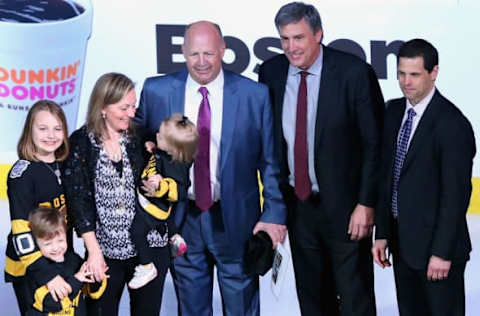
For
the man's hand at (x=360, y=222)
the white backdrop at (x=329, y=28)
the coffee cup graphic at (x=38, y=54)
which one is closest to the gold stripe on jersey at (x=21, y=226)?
the man's hand at (x=360, y=222)

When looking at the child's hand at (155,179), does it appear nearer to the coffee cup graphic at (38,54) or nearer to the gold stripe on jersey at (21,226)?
the gold stripe on jersey at (21,226)

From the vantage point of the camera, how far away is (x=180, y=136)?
287 cm

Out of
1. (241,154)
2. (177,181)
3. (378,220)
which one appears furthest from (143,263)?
(378,220)

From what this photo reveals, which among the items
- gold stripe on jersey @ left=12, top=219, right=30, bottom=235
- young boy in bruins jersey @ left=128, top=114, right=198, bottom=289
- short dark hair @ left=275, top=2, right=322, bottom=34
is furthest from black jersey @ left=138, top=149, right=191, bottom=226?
short dark hair @ left=275, top=2, right=322, bottom=34

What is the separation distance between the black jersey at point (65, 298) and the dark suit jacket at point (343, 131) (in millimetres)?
869

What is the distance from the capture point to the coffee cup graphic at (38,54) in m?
4.92

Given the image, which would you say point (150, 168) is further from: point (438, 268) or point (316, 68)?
point (438, 268)

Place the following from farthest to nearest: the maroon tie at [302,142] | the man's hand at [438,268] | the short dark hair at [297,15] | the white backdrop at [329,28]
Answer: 1. the white backdrop at [329,28]
2. the maroon tie at [302,142]
3. the short dark hair at [297,15]
4. the man's hand at [438,268]

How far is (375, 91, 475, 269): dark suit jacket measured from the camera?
280 centimetres

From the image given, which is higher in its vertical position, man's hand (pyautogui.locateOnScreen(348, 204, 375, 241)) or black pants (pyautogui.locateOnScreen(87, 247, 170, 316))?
man's hand (pyautogui.locateOnScreen(348, 204, 375, 241))

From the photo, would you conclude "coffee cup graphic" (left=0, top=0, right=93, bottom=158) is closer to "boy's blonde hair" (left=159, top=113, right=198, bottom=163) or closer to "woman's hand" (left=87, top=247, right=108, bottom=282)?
"boy's blonde hair" (left=159, top=113, right=198, bottom=163)

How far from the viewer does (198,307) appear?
10.7 feet

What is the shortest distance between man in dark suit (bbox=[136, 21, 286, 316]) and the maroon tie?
9cm

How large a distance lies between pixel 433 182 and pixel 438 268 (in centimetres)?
29
